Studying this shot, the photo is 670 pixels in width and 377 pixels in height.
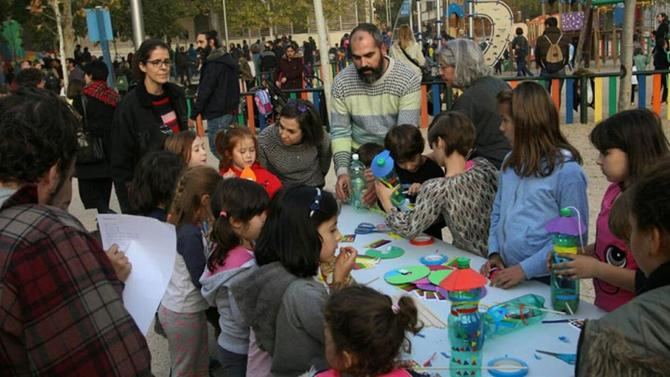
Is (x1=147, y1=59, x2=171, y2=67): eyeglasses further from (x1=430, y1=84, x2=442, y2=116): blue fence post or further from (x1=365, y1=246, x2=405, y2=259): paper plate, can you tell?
(x1=430, y1=84, x2=442, y2=116): blue fence post

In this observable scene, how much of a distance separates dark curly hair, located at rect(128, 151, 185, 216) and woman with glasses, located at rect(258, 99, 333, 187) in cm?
102

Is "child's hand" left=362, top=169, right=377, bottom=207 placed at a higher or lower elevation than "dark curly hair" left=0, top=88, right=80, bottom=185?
lower

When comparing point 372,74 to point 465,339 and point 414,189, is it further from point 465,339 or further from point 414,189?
point 465,339

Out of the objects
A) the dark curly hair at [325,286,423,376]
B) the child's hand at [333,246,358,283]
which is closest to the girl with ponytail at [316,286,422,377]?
the dark curly hair at [325,286,423,376]

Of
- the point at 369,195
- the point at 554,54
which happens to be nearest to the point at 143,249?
the point at 369,195

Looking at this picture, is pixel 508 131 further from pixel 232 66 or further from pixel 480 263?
pixel 232 66

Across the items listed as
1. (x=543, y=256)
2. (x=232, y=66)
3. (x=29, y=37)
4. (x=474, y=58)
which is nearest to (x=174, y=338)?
(x=543, y=256)

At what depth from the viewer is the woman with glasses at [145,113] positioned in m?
Answer: 4.30

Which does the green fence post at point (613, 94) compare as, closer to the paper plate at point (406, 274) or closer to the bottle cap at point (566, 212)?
the paper plate at point (406, 274)

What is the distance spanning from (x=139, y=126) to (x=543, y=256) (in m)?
2.88

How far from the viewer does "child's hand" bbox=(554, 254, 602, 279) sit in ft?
7.15

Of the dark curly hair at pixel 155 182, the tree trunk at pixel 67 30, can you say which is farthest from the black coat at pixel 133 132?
the tree trunk at pixel 67 30

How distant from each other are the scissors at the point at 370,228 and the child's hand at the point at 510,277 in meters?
1.03

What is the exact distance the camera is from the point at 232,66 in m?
8.20
